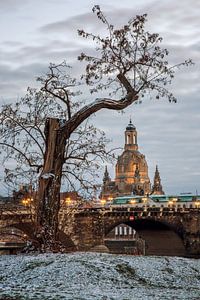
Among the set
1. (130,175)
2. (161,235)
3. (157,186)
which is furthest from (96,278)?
(157,186)

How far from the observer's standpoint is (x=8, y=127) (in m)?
15.1

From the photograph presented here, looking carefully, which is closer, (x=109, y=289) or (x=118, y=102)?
(x=109, y=289)

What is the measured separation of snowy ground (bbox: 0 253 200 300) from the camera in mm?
7738

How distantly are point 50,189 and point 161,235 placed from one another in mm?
71965

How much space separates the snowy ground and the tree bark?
2226 millimetres

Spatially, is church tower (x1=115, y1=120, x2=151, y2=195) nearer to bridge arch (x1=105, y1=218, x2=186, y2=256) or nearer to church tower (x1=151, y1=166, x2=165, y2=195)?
church tower (x1=151, y1=166, x2=165, y2=195)

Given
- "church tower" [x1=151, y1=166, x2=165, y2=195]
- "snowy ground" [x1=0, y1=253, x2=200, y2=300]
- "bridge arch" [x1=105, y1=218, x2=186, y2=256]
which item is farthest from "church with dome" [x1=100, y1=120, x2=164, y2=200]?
"snowy ground" [x1=0, y1=253, x2=200, y2=300]

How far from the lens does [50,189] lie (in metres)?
12.8

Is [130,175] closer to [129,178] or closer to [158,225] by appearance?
[129,178]

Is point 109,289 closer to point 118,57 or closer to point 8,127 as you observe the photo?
point 118,57

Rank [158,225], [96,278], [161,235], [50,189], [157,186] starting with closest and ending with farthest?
[96,278], [50,189], [158,225], [161,235], [157,186]

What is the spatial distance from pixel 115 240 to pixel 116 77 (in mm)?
122489

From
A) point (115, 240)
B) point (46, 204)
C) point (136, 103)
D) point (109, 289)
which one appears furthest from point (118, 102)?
point (115, 240)

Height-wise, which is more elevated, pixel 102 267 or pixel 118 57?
pixel 118 57
